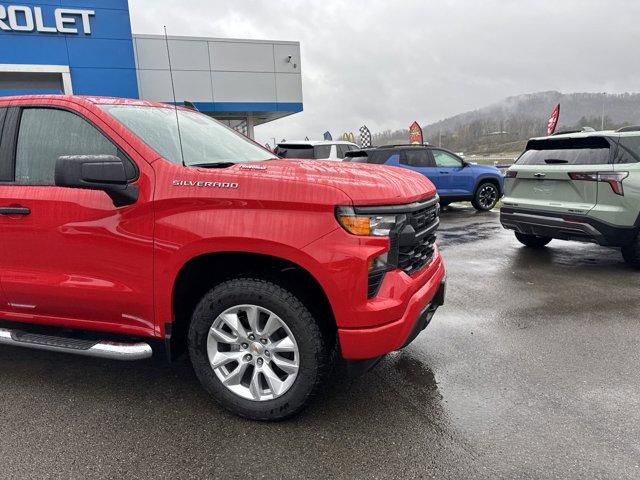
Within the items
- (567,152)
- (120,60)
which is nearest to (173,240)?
(567,152)

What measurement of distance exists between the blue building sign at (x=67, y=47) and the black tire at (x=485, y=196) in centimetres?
1235

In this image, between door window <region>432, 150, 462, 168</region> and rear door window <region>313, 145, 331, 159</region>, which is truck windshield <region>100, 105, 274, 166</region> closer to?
door window <region>432, 150, 462, 168</region>

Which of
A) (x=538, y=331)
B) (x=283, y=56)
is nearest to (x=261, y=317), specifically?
(x=538, y=331)

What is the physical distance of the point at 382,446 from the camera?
2.44 meters

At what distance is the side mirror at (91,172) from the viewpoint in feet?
8.05

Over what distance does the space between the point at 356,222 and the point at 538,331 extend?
97.0 inches

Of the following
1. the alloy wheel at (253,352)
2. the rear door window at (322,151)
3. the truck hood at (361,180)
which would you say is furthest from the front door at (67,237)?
the rear door window at (322,151)

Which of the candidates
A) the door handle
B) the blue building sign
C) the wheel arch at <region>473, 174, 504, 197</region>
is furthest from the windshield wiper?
the blue building sign

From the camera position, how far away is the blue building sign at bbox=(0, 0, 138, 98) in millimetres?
14695

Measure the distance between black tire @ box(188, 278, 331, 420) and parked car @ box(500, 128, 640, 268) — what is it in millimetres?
4472

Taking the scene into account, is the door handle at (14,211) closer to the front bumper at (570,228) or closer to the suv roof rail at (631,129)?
the front bumper at (570,228)

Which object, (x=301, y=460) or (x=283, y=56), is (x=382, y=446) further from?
(x=283, y=56)

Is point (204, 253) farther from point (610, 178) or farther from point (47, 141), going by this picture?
point (610, 178)

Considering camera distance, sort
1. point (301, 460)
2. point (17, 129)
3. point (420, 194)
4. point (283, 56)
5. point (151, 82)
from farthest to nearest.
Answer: point (283, 56), point (151, 82), point (17, 129), point (420, 194), point (301, 460)
